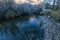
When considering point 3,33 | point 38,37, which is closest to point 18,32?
point 3,33

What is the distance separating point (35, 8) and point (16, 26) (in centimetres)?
543

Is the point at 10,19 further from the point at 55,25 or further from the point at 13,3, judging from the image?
the point at 55,25

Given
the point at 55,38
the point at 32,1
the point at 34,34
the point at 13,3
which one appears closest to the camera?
the point at 55,38

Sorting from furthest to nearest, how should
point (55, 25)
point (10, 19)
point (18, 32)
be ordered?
point (10, 19)
point (55, 25)
point (18, 32)

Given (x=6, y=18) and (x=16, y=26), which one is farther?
(x=6, y=18)

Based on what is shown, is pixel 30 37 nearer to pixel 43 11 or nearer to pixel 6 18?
pixel 6 18

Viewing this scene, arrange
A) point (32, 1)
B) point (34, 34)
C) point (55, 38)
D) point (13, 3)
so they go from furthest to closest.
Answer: point (32, 1) < point (13, 3) < point (34, 34) < point (55, 38)

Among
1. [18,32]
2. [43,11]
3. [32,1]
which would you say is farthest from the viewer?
[32,1]

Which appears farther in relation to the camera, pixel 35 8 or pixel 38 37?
pixel 35 8

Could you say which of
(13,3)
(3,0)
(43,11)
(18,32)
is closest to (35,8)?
(43,11)

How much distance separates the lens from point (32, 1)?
19172 mm

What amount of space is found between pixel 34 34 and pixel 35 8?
296 inches

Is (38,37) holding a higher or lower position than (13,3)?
lower

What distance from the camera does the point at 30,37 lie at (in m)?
10.1
